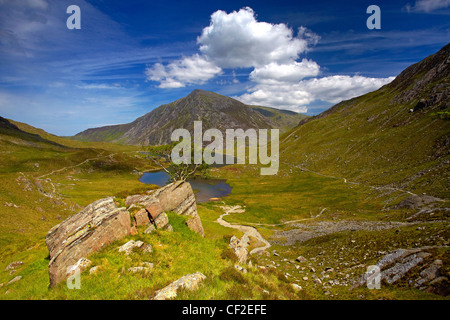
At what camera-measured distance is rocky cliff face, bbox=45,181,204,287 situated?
14.6 metres

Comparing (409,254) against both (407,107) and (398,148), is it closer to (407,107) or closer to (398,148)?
(398,148)

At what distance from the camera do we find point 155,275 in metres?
13.9

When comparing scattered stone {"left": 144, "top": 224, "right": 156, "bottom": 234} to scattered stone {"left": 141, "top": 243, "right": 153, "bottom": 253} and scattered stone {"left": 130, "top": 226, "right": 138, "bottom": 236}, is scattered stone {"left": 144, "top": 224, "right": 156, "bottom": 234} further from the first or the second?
scattered stone {"left": 141, "top": 243, "right": 153, "bottom": 253}

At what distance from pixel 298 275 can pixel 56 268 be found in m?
24.9

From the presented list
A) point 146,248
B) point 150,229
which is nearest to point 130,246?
point 146,248

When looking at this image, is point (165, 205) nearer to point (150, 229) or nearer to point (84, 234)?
point (150, 229)

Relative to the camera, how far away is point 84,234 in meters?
16.4

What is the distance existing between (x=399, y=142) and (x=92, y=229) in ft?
419

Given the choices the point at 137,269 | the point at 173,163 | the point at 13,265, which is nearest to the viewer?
the point at 137,269

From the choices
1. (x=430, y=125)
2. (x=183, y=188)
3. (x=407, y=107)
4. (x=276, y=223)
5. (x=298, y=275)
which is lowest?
(x=276, y=223)

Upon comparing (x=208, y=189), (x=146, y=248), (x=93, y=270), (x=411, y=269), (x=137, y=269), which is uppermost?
(x=93, y=270)

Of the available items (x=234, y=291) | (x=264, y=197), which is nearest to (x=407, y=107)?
(x=264, y=197)
